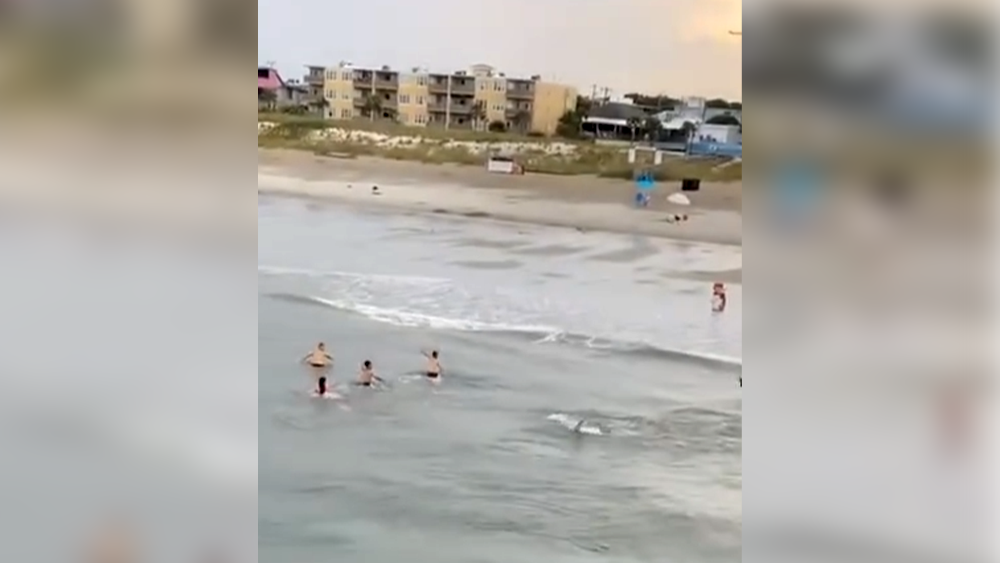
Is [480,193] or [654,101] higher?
[654,101]

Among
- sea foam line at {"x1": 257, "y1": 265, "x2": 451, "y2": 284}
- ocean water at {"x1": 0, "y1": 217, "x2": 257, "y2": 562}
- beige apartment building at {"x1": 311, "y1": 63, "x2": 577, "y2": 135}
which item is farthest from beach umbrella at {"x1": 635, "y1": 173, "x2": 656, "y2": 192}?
ocean water at {"x1": 0, "y1": 217, "x2": 257, "y2": 562}

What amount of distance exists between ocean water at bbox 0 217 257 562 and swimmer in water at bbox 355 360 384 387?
16 cm

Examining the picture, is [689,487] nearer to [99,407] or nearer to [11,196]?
[99,407]

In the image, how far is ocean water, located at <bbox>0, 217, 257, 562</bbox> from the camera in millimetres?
1079

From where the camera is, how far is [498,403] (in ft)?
3.87

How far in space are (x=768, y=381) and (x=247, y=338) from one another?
59 cm

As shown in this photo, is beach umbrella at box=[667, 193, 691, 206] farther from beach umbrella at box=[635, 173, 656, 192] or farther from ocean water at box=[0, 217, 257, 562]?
ocean water at box=[0, 217, 257, 562]

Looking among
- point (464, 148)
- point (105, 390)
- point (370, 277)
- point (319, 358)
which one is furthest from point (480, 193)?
point (105, 390)

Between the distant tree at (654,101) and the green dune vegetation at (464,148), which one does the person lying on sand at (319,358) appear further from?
the distant tree at (654,101)

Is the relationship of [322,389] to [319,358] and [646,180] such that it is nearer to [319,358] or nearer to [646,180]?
[319,358]

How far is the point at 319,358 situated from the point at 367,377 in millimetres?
60

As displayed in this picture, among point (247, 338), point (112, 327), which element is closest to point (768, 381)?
point (247, 338)

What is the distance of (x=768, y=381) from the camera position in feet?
3.75

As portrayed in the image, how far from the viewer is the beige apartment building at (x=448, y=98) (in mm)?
1191
